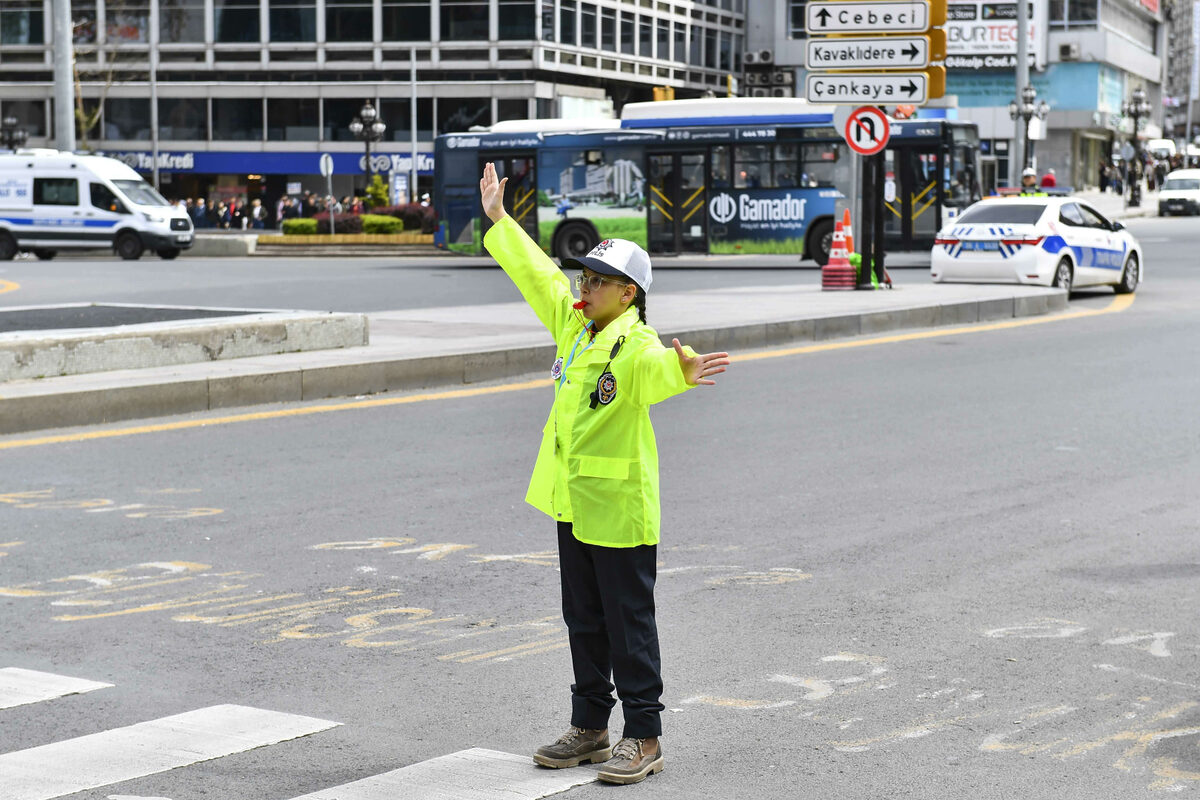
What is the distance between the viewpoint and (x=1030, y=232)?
2214 cm

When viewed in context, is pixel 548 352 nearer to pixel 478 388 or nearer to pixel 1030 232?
pixel 478 388

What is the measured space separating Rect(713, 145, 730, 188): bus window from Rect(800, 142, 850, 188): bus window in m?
1.51

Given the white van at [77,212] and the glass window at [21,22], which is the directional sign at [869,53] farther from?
the glass window at [21,22]

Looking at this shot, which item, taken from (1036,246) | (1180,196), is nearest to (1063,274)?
(1036,246)

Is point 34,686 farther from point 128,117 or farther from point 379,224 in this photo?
point 128,117

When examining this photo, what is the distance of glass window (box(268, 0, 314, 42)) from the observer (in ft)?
221

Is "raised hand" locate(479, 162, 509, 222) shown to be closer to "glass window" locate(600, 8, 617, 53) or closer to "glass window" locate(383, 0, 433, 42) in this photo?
"glass window" locate(383, 0, 433, 42)

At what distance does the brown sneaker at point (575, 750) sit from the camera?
14.4 ft

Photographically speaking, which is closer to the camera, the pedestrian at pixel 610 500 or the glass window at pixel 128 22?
the pedestrian at pixel 610 500

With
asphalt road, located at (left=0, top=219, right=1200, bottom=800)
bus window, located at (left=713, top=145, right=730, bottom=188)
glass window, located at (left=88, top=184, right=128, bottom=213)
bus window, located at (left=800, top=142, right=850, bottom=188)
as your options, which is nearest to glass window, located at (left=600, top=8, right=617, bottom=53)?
glass window, located at (left=88, top=184, right=128, bottom=213)

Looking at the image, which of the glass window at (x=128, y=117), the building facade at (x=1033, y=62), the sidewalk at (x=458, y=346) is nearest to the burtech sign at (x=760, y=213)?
the sidewalk at (x=458, y=346)

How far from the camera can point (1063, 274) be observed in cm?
2242

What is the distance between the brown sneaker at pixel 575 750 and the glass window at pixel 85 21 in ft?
226

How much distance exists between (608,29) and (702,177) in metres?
40.0
